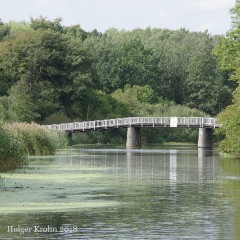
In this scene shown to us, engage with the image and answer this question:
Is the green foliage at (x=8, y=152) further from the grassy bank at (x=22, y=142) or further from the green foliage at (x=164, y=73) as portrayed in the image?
the green foliage at (x=164, y=73)

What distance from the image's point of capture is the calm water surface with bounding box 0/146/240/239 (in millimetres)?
20109

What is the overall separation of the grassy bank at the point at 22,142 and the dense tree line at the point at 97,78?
15.7 meters

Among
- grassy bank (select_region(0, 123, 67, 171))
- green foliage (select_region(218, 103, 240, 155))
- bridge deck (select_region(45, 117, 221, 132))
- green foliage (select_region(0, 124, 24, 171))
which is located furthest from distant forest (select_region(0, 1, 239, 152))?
green foliage (select_region(0, 124, 24, 171))

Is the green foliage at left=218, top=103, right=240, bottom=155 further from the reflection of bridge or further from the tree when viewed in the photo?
the reflection of bridge

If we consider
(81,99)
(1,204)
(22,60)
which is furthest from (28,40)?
(1,204)

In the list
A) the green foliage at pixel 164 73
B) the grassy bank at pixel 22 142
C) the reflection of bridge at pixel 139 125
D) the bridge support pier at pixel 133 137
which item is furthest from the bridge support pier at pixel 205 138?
the green foliage at pixel 164 73

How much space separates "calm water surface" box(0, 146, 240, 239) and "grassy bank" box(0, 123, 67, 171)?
70cm

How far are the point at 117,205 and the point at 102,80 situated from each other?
3955 inches

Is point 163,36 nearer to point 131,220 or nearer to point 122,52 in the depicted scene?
point 122,52

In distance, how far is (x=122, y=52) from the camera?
440 ft

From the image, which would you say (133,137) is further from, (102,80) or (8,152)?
(8,152)

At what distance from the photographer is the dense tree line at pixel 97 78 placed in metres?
99.8

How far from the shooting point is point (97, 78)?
123938mm

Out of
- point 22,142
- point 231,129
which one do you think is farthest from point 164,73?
point 22,142
